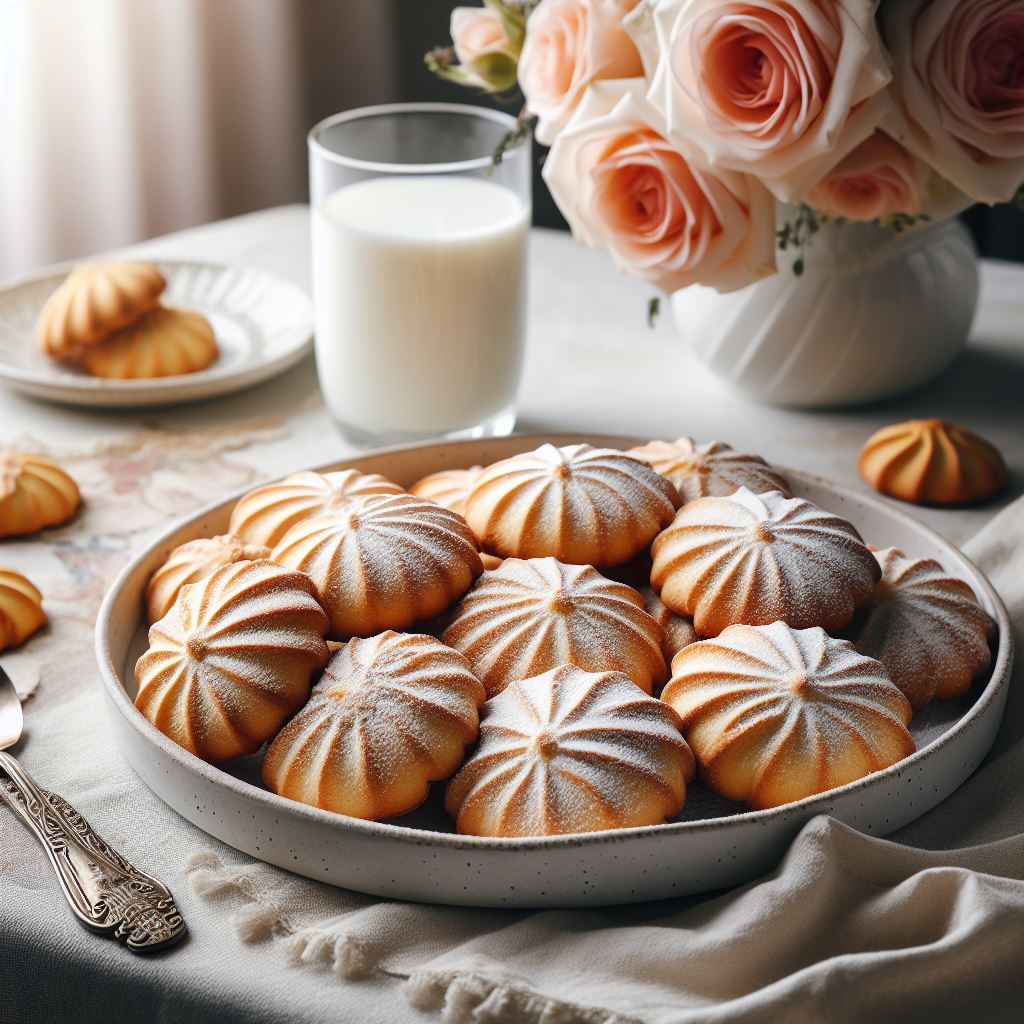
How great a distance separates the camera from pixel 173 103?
2.23 m

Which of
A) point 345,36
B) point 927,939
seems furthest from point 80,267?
point 345,36

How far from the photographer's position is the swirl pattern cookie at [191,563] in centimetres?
73

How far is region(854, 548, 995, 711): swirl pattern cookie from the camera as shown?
0.68 meters

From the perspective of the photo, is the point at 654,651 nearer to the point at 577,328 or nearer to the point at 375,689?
the point at 375,689

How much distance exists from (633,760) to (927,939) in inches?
5.7

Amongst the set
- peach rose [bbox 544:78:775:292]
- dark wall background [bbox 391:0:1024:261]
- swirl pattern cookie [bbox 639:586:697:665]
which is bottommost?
dark wall background [bbox 391:0:1024:261]

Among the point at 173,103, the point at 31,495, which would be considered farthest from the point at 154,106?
the point at 31,495

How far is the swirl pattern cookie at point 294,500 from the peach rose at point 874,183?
0.38m

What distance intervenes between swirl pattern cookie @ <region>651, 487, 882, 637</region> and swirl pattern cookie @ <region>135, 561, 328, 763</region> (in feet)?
0.63

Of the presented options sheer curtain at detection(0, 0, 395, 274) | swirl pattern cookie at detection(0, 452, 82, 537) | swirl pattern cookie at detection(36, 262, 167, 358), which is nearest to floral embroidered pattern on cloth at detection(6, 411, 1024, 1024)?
swirl pattern cookie at detection(0, 452, 82, 537)

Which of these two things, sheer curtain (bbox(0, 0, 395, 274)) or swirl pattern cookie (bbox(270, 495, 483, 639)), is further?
sheer curtain (bbox(0, 0, 395, 274))

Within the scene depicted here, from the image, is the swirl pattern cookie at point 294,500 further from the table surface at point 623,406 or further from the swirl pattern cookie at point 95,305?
the swirl pattern cookie at point 95,305

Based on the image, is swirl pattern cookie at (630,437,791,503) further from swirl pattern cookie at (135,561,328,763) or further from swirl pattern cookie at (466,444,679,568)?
swirl pattern cookie at (135,561,328,763)

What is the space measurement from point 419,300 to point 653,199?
0.20 metres
